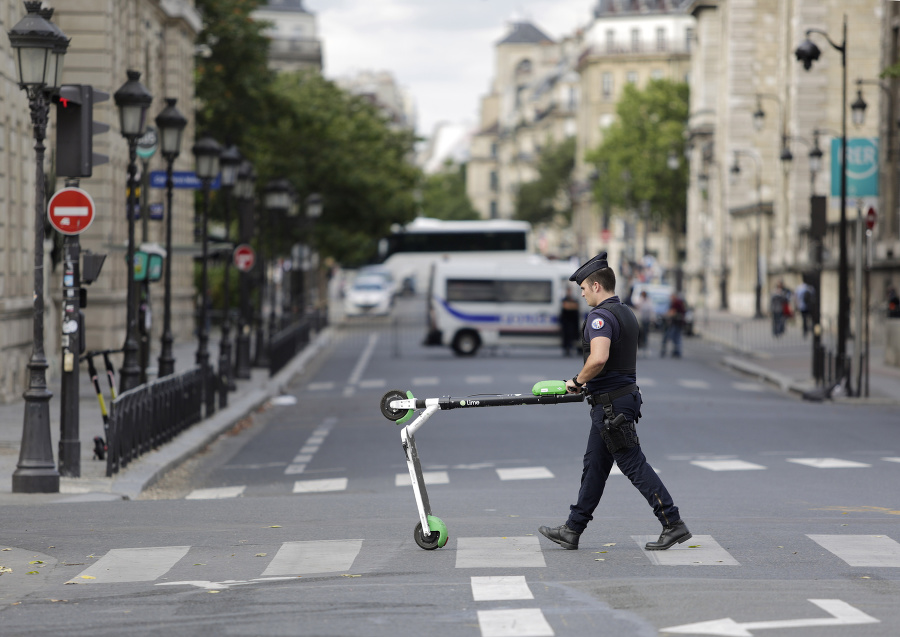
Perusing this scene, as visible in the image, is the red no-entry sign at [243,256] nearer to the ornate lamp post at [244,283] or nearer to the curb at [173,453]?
the ornate lamp post at [244,283]

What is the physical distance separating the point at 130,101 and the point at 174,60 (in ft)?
76.1

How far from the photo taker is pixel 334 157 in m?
60.1

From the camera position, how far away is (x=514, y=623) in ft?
22.8

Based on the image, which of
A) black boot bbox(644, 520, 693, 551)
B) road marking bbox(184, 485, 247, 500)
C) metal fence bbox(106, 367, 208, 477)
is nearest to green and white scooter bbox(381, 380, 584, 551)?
black boot bbox(644, 520, 693, 551)

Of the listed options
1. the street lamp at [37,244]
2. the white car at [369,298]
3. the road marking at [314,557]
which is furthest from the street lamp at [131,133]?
the white car at [369,298]

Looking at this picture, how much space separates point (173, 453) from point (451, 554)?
26.7 ft

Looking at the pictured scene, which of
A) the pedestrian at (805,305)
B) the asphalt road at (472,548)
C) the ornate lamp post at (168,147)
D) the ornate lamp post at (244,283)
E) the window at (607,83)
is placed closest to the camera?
the asphalt road at (472,548)

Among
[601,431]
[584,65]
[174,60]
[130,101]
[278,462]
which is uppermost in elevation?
[584,65]

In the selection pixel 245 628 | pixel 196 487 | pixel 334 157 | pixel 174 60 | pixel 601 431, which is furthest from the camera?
pixel 334 157

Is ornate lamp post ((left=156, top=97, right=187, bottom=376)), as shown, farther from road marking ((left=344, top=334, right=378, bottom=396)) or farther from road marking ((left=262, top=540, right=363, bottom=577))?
road marking ((left=262, top=540, right=363, bottom=577))

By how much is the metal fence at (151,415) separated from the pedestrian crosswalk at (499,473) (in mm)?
815

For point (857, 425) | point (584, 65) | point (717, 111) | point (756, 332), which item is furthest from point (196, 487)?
point (584, 65)

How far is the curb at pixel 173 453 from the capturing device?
1341 cm

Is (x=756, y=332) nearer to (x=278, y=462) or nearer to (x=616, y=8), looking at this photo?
(x=278, y=462)
